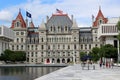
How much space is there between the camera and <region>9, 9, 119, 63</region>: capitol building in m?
155

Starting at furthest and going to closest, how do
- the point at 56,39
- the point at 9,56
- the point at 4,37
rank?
the point at 56,39, the point at 4,37, the point at 9,56

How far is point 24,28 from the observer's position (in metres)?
158

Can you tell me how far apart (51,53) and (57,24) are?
14.4m

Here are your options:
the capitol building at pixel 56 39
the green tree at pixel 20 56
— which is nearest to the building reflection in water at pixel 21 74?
the green tree at pixel 20 56

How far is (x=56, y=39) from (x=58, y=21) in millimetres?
9002

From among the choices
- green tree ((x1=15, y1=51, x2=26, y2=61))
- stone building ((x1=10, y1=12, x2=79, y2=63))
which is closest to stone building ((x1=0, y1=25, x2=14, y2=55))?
green tree ((x1=15, y1=51, x2=26, y2=61))

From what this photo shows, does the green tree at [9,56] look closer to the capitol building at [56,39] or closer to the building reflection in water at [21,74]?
the capitol building at [56,39]

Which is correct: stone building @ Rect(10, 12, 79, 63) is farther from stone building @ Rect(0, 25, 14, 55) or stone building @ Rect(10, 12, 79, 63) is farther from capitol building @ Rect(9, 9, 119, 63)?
stone building @ Rect(0, 25, 14, 55)

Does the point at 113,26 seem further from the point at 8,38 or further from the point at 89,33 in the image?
the point at 8,38

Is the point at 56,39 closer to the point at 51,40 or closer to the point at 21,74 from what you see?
the point at 51,40

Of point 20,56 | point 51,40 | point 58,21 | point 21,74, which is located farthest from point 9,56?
point 21,74

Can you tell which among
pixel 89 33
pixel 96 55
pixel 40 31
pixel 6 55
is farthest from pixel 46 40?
pixel 96 55

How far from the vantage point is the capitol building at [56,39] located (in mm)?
154750

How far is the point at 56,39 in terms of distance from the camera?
517 feet
